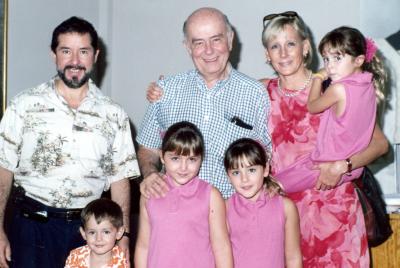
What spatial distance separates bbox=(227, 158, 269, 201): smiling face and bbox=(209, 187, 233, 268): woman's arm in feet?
0.34

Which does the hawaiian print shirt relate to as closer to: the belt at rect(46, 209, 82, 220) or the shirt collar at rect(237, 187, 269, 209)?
the belt at rect(46, 209, 82, 220)

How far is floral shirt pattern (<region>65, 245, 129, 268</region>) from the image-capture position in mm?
2291

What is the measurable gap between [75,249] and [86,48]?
84 cm

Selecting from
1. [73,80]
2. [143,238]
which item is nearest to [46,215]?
[143,238]

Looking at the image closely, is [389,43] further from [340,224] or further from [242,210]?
[242,210]

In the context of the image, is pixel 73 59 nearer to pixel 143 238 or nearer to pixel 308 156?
pixel 143 238

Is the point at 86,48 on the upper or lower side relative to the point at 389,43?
lower

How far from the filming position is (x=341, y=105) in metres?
2.21

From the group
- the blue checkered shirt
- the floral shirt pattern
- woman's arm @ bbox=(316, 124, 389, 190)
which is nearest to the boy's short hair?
the floral shirt pattern

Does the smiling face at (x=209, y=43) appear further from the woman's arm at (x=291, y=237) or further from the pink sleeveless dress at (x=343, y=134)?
the woman's arm at (x=291, y=237)

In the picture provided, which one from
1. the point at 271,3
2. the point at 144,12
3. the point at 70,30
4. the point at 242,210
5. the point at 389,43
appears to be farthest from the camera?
the point at 144,12

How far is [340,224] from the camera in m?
2.30

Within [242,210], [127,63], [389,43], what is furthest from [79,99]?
[389,43]

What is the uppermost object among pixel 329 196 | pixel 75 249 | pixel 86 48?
pixel 86 48
